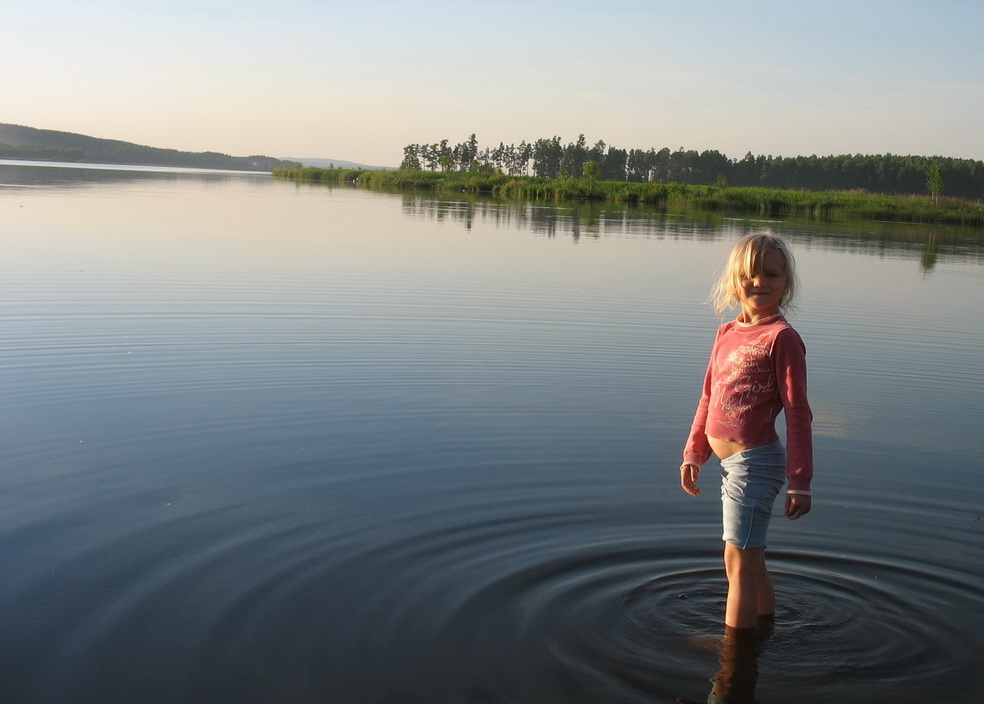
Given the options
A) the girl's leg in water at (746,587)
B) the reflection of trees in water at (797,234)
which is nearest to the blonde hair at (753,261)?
the girl's leg in water at (746,587)

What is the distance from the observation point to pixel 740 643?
164 inches

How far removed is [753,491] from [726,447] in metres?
0.20

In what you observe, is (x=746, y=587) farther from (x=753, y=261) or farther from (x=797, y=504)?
(x=753, y=261)

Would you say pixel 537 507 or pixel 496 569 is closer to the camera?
pixel 496 569

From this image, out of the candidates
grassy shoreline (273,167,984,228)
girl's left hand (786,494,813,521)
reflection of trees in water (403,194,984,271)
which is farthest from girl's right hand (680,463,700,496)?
grassy shoreline (273,167,984,228)

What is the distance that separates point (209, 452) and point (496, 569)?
100 inches

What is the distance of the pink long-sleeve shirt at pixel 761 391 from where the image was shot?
3795 millimetres

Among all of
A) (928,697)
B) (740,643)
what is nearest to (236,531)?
(740,643)

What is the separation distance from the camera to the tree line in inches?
5192

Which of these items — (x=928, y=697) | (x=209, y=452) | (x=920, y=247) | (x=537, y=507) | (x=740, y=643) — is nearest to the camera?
(x=928, y=697)

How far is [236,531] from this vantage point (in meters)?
5.19

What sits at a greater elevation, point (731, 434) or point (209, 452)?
point (731, 434)

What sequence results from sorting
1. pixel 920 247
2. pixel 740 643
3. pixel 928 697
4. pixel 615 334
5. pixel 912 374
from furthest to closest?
1. pixel 920 247
2. pixel 615 334
3. pixel 912 374
4. pixel 740 643
5. pixel 928 697

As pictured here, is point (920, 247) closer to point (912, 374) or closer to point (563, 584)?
point (912, 374)
